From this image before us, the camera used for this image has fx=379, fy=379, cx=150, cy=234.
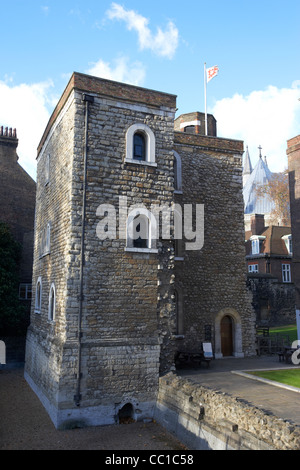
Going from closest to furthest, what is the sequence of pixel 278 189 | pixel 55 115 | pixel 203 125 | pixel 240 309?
1. pixel 55 115
2. pixel 240 309
3. pixel 203 125
4. pixel 278 189

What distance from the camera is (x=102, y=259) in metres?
11.7

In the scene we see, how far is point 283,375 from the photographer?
12.8 m

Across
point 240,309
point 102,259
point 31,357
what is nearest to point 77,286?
point 102,259

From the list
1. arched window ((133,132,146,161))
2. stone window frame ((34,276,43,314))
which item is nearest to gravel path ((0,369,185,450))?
stone window frame ((34,276,43,314))

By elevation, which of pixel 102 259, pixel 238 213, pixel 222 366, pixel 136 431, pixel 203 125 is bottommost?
pixel 136 431

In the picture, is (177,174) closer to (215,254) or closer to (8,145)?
(215,254)

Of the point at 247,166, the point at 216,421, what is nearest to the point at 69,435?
the point at 216,421

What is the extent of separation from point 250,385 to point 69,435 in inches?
212

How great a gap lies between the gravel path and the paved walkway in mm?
2149

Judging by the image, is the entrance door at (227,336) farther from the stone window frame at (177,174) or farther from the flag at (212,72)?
the flag at (212,72)

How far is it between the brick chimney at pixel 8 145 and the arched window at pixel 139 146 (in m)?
14.9

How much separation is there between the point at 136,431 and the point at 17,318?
1092 centimetres

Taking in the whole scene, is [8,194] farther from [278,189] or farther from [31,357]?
[278,189]

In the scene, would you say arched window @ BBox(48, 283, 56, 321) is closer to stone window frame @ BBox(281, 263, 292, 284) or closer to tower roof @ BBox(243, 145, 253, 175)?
stone window frame @ BBox(281, 263, 292, 284)
